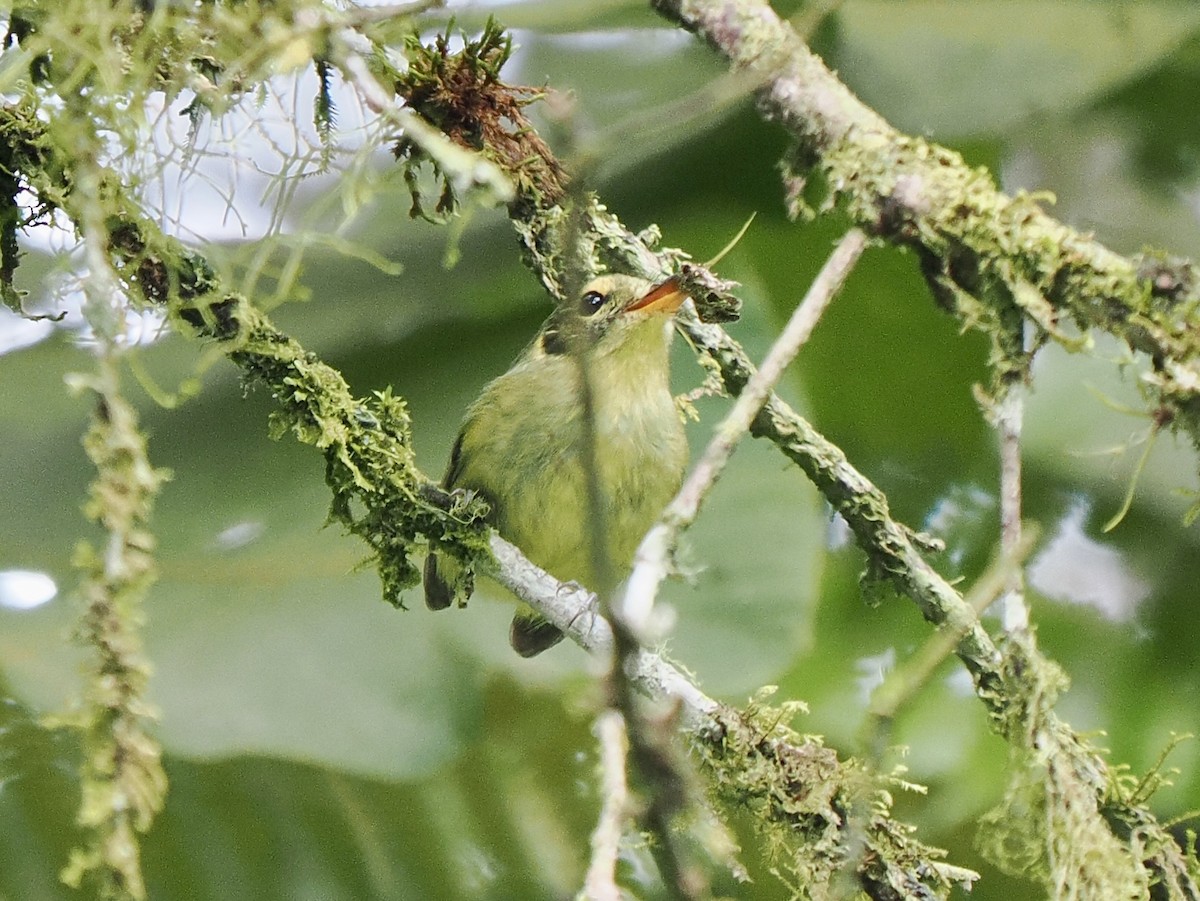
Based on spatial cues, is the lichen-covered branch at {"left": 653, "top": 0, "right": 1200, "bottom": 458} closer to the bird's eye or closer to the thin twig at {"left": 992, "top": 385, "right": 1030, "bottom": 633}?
the thin twig at {"left": 992, "top": 385, "right": 1030, "bottom": 633}

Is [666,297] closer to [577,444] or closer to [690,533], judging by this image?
[577,444]

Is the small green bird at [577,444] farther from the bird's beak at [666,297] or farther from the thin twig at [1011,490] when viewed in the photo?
the thin twig at [1011,490]

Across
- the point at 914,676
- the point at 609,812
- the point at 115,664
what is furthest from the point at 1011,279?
the point at 115,664

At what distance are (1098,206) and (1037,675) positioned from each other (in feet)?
7.57

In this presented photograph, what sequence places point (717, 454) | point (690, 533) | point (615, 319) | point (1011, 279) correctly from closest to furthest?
1. point (717, 454)
2. point (1011, 279)
3. point (615, 319)
4. point (690, 533)

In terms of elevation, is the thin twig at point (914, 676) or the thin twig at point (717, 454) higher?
the thin twig at point (717, 454)

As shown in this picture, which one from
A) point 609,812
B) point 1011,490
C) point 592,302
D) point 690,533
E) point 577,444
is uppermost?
point 592,302

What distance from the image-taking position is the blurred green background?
2533mm

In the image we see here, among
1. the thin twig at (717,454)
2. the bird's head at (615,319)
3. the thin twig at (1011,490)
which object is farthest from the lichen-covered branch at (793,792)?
the bird's head at (615,319)

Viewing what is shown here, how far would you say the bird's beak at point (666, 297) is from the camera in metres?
1.71

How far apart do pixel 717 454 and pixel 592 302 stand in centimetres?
132

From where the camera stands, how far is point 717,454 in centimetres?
101

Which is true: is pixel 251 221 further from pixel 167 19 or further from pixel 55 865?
pixel 55 865

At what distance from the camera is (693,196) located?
2.94m
